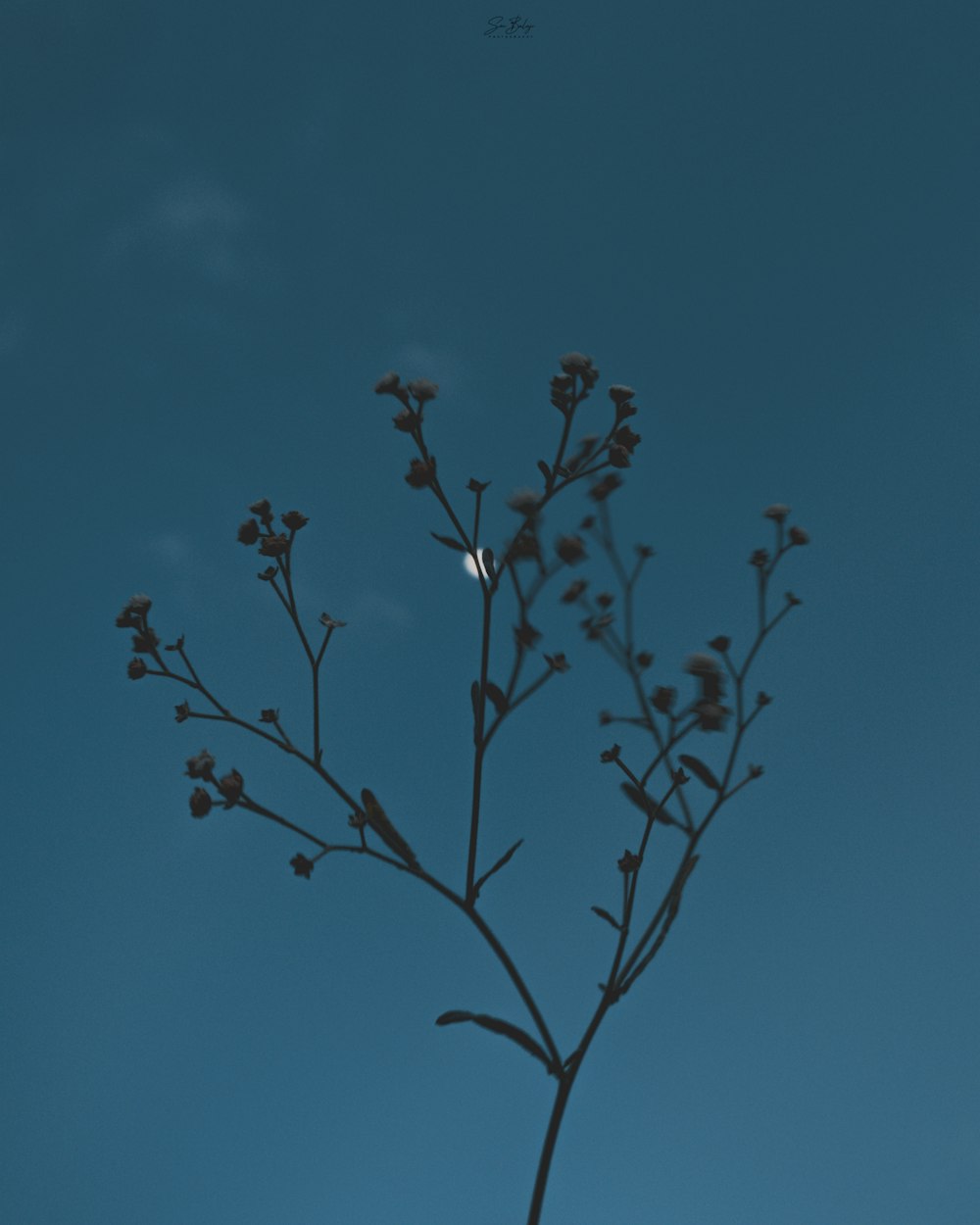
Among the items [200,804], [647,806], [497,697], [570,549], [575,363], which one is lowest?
[200,804]

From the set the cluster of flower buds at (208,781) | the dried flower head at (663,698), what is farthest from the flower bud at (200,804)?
the dried flower head at (663,698)

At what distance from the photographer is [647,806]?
6.97 ft

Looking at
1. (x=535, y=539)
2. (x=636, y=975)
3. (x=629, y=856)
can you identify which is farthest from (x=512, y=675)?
(x=636, y=975)

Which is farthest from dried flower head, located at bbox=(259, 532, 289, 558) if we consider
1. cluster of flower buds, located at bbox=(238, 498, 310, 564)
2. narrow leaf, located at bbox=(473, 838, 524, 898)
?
narrow leaf, located at bbox=(473, 838, 524, 898)

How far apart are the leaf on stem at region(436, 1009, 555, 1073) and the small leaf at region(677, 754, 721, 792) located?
636mm

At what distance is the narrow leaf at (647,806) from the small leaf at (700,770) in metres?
0.11

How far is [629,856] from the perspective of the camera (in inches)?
80.7

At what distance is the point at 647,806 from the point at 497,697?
0.41 meters

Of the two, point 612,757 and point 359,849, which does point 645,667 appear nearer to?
point 612,757

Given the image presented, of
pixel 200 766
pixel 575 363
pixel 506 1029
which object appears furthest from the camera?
pixel 575 363

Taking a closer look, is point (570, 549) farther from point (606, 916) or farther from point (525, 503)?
point (606, 916)

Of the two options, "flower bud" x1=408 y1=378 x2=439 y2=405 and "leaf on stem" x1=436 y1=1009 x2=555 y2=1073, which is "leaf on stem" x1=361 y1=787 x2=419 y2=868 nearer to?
"leaf on stem" x1=436 y1=1009 x2=555 y2=1073

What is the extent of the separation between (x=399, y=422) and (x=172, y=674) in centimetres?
85

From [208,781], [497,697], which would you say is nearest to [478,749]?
[497,697]
